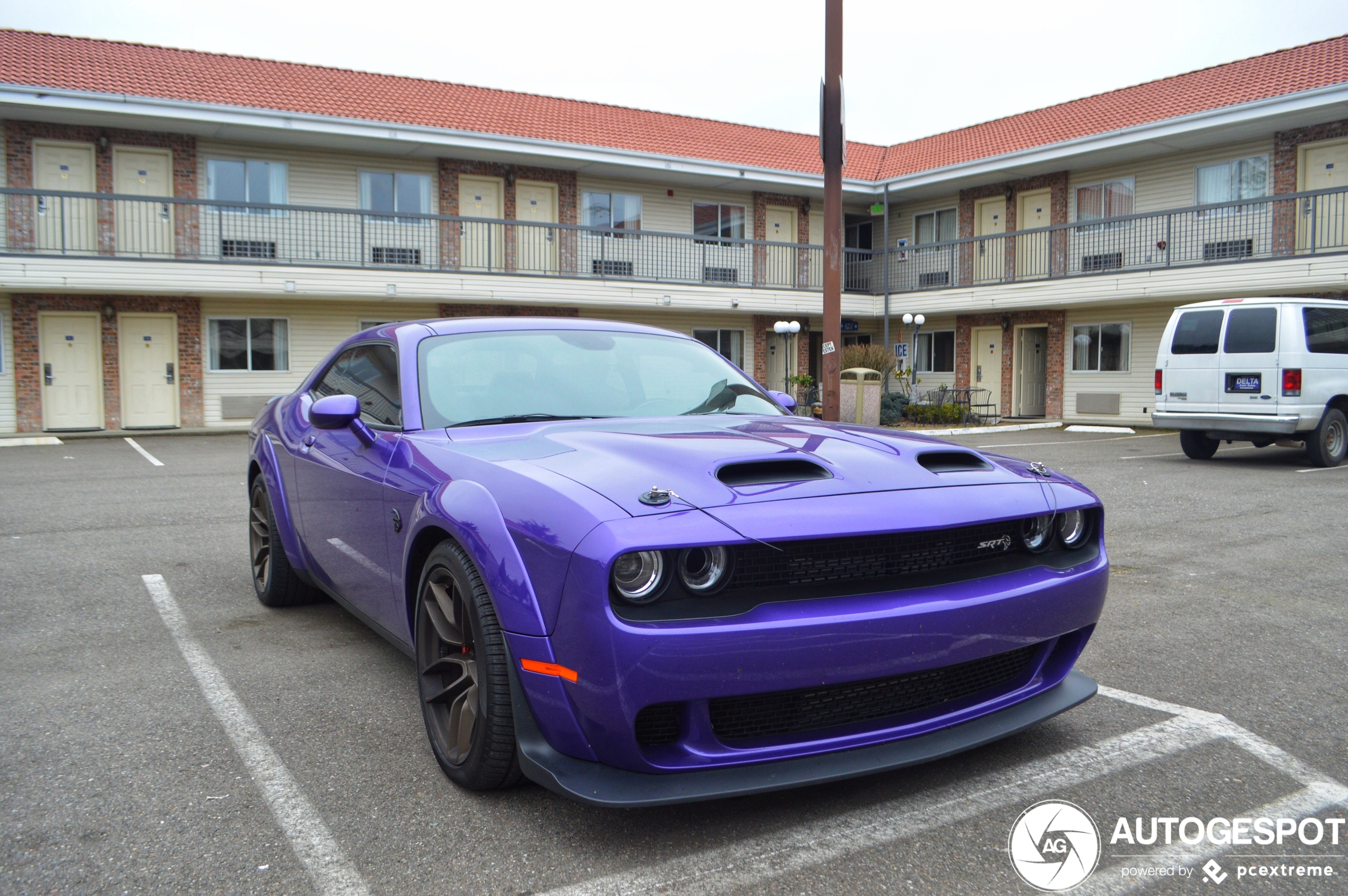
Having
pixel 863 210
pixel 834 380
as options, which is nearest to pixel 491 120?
pixel 863 210

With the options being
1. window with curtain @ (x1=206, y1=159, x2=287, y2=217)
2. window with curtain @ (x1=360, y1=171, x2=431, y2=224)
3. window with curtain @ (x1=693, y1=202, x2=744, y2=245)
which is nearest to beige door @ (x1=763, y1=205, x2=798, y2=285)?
window with curtain @ (x1=693, y1=202, x2=744, y2=245)

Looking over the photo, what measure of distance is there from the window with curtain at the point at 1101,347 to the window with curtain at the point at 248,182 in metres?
18.7

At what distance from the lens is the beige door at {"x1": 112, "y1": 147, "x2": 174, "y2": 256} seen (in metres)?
18.9

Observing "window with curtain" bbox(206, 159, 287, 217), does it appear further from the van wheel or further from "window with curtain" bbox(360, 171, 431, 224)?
the van wheel

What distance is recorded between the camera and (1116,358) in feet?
75.1

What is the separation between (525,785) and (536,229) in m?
21.1

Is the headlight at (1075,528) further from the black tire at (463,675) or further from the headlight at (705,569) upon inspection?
the black tire at (463,675)

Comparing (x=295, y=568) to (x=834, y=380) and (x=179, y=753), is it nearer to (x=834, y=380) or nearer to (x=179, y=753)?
(x=179, y=753)

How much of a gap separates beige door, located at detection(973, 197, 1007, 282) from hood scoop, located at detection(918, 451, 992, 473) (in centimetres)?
2132

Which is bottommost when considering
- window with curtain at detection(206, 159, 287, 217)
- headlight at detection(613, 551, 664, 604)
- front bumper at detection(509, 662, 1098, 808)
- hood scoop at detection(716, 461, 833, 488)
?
front bumper at detection(509, 662, 1098, 808)

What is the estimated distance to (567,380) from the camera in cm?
375

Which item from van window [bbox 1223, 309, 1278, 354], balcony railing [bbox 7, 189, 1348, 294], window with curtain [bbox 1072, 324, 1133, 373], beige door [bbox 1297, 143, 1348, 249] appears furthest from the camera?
window with curtain [bbox 1072, 324, 1133, 373]

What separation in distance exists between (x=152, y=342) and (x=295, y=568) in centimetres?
1810

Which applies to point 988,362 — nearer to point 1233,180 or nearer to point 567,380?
point 1233,180
